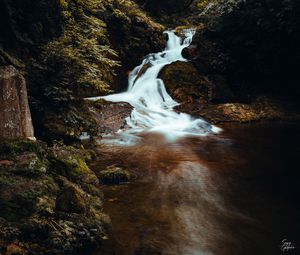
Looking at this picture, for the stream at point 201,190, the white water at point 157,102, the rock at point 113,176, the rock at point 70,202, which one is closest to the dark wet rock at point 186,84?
the white water at point 157,102

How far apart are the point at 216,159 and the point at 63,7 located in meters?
5.49

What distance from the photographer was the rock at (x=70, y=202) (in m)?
4.47

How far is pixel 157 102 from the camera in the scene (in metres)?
15.1

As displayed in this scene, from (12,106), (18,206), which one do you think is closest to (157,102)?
(12,106)

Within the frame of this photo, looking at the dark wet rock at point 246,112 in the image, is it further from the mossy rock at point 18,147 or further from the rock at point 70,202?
the rock at point 70,202

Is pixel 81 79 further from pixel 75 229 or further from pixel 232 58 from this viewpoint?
pixel 232 58

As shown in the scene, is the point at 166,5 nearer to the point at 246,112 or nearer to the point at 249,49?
the point at 249,49

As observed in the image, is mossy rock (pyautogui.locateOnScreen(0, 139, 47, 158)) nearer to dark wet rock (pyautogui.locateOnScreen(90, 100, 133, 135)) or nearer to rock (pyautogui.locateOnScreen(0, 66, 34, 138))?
rock (pyautogui.locateOnScreen(0, 66, 34, 138))

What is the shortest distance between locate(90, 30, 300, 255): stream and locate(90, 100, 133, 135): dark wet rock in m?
0.34

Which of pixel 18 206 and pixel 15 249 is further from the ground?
pixel 18 206

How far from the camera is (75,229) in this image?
4223mm

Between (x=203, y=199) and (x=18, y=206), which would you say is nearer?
(x=18, y=206)

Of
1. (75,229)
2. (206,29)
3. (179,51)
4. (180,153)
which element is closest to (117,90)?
(179,51)

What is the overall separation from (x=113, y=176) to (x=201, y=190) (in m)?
1.69
